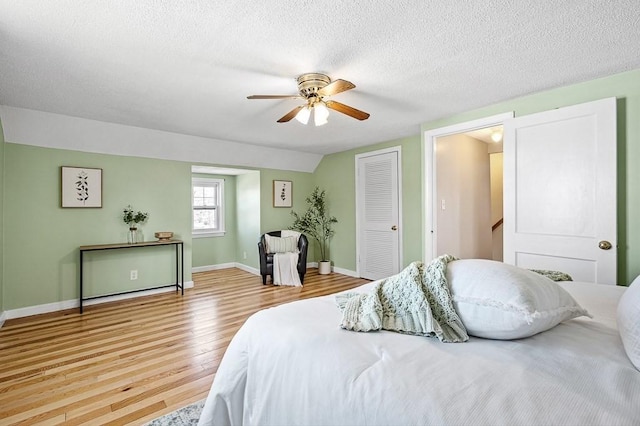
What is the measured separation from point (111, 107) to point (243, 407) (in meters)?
3.17

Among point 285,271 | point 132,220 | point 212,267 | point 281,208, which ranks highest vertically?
point 281,208

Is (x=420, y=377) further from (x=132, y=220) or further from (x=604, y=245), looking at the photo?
(x=132, y=220)

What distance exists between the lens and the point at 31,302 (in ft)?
11.4

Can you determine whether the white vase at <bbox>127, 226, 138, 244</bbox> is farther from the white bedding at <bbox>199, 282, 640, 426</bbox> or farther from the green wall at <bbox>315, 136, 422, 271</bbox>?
the white bedding at <bbox>199, 282, 640, 426</bbox>

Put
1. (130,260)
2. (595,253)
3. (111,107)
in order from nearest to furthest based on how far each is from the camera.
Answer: (595,253)
(111,107)
(130,260)

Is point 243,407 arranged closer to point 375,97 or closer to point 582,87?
point 375,97

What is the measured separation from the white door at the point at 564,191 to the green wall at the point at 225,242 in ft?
15.8

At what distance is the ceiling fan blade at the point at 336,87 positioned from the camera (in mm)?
2101

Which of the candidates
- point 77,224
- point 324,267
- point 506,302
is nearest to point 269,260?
point 324,267

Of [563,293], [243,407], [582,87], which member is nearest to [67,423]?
[243,407]

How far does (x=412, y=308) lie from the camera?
1130 millimetres

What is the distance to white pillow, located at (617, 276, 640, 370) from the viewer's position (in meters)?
0.85

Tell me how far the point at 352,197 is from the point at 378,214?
621mm

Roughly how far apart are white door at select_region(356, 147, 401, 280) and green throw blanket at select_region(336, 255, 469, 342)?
3.50m
